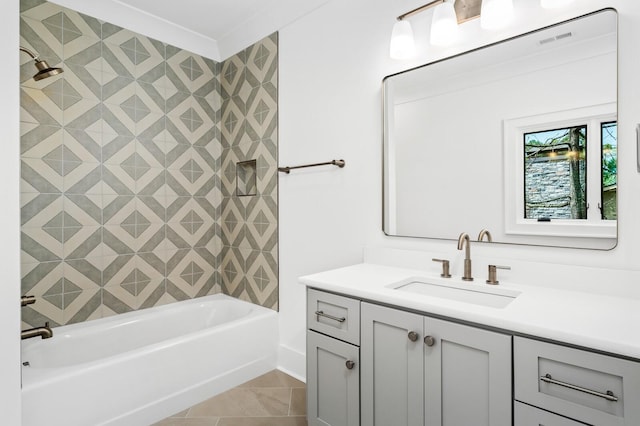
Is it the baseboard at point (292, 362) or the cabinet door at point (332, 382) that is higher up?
the cabinet door at point (332, 382)

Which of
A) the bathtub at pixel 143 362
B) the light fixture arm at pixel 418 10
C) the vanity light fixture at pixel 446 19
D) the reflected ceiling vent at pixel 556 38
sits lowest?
the bathtub at pixel 143 362

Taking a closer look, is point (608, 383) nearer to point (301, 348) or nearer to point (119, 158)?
point (301, 348)

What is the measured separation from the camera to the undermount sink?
150cm

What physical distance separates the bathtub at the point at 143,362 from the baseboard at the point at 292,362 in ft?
0.20

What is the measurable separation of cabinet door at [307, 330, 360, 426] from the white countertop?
0.25 meters

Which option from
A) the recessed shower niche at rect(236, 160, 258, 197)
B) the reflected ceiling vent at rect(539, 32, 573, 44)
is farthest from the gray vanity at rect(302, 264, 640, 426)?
the recessed shower niche at rect(236, 160, 258, 197)

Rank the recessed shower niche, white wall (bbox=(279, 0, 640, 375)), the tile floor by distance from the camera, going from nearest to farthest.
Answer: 1. white wall (bbox=(279, 0, 640, 375))
2. the tile floor
3. the recessed shower niche

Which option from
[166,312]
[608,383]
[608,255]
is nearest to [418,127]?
[608,255]

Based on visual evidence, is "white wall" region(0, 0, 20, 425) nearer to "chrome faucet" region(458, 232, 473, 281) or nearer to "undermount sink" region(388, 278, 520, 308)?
"undermount sink" region(388, 278, 520, 308)

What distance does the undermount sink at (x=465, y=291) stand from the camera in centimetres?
150

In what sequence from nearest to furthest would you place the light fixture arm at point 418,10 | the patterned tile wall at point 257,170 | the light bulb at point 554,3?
the light bulb at point 554,3 < the light fixture arm at point 418,10 < the patterned tile wall at point 257,170

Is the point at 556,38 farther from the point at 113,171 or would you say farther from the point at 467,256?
the point at 113,171

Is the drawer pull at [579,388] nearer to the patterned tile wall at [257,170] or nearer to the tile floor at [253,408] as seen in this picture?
the tile floor at [253,408]

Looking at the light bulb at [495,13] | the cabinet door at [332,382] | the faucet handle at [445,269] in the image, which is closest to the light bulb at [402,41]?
the light bulb at [495,13]
